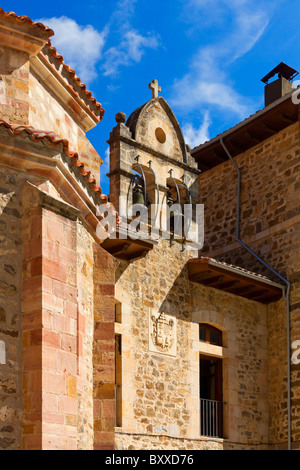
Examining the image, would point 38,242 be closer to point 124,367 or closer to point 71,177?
point 71,177

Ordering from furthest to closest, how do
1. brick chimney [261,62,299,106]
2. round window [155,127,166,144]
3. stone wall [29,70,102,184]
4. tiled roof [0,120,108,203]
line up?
brick chimney [261,62,299,106] → round window [155,127,166,144] → stone wall [29,70,102,184] → tiled roof [0,120,108,203]

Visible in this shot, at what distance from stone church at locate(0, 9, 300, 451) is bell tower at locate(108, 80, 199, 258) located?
0.03 meters

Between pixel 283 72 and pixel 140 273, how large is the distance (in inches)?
294

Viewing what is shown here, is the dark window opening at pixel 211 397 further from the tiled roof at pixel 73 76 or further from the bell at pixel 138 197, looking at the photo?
the tiled roof at pixel 73 76

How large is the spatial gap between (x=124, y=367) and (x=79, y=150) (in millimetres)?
4245

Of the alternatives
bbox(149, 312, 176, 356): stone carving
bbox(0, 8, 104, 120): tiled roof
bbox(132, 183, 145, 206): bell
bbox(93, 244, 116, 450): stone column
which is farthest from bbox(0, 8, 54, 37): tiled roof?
bbox(149, 312, 176, 356): stone carving

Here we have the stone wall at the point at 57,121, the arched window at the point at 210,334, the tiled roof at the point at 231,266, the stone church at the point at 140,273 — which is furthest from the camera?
the arched window at the point at 210,334

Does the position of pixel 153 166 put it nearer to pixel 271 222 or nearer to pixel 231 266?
pixel 231 266

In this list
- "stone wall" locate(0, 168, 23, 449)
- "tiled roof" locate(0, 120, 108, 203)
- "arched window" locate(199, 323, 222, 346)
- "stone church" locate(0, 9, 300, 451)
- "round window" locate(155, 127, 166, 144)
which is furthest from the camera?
"round window" locate(155, 127, 166, 144)

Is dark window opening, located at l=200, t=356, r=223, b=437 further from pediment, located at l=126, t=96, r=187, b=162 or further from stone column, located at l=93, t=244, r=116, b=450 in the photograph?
stone column, located at l=93, t=244, r=116, b=450

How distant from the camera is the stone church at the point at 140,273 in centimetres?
844

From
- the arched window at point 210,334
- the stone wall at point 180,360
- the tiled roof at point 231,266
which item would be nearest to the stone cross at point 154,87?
the stone wall at point 180,360

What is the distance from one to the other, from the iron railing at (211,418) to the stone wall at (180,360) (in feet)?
0.49

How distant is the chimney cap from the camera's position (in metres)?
20.0
